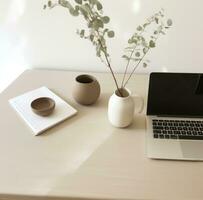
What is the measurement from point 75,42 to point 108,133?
51 cm

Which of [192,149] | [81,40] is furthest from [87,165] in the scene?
[81,40]

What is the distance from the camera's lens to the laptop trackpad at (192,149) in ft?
2.68

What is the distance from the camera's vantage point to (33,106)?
3.18ft

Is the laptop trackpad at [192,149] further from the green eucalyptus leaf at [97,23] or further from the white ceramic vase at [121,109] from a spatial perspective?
the green eucalyptus leaf at [97,23]

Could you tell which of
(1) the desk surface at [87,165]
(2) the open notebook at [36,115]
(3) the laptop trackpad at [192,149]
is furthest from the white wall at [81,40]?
(3) the laptop trackpad at [192,149]

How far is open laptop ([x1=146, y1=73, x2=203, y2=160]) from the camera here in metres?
0.85

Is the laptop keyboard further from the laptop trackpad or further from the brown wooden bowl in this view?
the brown wooden bowl

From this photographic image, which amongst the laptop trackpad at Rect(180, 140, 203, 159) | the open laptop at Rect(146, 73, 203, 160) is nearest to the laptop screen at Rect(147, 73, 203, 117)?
the open laptop at Rect(146, 73, 203, 160)

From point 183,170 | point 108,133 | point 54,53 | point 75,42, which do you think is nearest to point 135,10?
point 75,42

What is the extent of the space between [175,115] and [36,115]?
50cm

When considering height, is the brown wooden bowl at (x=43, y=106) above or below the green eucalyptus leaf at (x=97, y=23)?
below

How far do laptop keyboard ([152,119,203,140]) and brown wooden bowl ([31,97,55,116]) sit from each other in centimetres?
37

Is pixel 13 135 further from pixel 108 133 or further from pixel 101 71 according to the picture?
pixel 101 71

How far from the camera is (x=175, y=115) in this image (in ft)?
3.23
